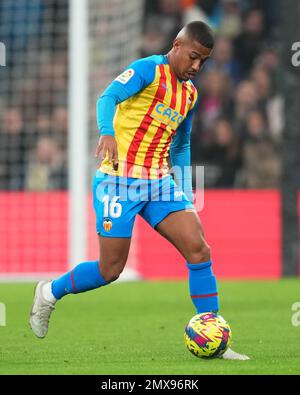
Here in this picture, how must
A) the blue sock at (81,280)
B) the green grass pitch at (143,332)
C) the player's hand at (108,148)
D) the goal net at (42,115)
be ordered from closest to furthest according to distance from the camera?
the green grass pitch at (143,332)
the player's hand at (108,148)
the blue sock at (81,280)
the goal net at (42,115)

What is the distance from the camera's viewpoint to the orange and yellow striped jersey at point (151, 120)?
686 cm

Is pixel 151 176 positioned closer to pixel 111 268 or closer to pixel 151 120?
pixel 151 120

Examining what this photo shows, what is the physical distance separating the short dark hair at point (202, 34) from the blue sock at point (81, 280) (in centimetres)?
147

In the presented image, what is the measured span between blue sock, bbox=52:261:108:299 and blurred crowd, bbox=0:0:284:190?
742 cm

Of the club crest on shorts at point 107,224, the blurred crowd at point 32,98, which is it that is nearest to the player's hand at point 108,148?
the club crest on shorts at point 107,224

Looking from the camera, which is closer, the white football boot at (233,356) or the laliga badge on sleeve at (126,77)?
the white football boot at (233,356)

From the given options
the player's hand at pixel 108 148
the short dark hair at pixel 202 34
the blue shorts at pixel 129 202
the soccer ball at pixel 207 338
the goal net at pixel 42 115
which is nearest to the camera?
the player's hand at pixel 108 148

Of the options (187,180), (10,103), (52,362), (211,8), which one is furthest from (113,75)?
(52,362)

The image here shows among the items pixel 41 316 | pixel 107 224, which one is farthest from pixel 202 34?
pixel 41 316

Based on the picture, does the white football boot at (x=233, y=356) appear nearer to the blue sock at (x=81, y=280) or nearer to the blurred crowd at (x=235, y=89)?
the blue sock at (x=81, y=280)

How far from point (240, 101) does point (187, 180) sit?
27.0 feet

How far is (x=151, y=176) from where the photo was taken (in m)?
6.91

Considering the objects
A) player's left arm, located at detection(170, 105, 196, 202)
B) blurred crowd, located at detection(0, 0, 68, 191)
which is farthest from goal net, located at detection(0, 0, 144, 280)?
player's left arm, located at detection(170, 105, 196, 202)

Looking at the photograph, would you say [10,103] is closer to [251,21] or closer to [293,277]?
[251,21]
